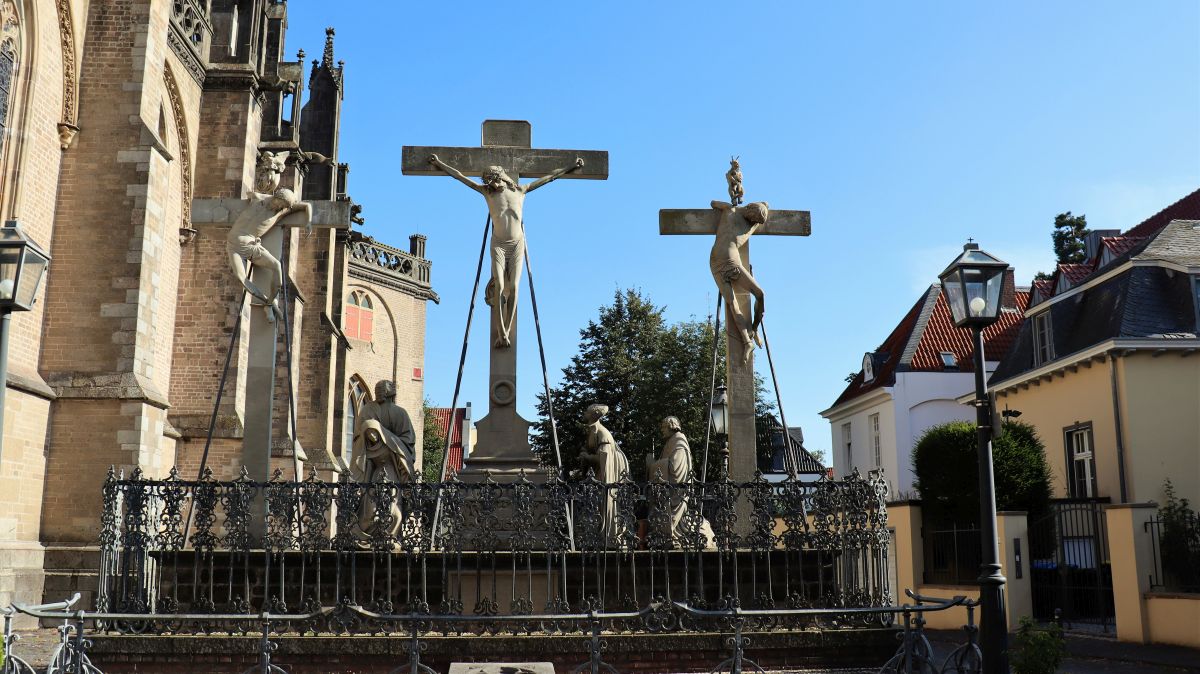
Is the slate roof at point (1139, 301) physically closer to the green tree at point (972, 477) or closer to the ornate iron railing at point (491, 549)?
the green tree at point (972, 477)

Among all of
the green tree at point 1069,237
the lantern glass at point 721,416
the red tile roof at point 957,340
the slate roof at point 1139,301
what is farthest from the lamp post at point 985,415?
the green tree at point 1069,237

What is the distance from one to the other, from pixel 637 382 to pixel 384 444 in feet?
71.9

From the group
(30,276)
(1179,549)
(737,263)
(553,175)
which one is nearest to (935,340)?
(1179,549)

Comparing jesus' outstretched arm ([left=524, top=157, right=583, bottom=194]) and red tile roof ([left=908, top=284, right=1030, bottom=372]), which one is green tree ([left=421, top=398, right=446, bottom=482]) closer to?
red tile roof ([left=908, top=284, right=1030, bottom=372])

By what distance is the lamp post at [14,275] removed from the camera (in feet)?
26.4

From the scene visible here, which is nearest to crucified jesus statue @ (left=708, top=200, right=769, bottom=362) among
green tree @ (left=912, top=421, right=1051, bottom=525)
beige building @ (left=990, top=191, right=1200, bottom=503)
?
green tree @ (left=912, top=421, right=1051, bottom=525)

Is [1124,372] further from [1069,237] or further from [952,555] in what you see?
[1069,237]

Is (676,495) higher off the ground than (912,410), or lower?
lower

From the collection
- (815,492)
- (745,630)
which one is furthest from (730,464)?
(745,630)

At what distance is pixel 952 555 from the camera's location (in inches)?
727

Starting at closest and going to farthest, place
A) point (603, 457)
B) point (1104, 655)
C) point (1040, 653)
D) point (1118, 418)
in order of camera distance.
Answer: point (1040, 653), point (603, 457), point (1104, 655), point (1118, 418)

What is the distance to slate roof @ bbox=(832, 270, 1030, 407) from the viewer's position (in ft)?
109

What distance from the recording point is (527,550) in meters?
9.50

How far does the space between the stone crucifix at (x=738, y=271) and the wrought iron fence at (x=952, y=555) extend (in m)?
7.24
